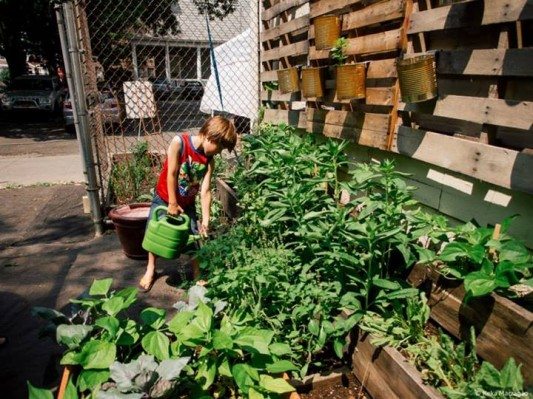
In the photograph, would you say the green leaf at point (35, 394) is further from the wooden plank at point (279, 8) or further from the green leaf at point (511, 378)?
the wooden plank at point (279, 8)

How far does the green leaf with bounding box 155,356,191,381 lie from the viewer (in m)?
1.48

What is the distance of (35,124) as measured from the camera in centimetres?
1719

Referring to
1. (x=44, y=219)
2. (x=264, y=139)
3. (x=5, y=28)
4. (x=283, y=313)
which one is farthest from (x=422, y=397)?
(x=5, y=28)

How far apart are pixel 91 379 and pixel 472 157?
2.32m

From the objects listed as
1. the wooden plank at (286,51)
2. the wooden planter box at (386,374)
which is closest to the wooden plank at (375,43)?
the wooden plank at (286,51)

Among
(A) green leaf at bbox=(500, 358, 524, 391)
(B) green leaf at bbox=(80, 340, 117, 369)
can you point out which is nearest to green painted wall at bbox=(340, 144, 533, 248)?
(A) green leaf at bbox=(500, 358, 524, 391)

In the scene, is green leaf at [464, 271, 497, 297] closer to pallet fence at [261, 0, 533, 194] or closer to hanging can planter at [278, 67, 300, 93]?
pallet fence at [261, 0, 533, 194]

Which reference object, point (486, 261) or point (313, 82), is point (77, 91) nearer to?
point (313, 82)

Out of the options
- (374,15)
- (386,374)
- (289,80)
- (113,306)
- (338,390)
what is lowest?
(338,390)

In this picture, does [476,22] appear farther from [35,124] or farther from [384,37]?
[35,124]

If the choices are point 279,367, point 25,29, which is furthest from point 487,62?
point 25,29

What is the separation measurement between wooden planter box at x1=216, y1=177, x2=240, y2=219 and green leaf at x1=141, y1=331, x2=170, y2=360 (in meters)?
2.28

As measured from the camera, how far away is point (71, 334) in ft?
5.47

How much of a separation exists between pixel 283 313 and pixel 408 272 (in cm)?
83
